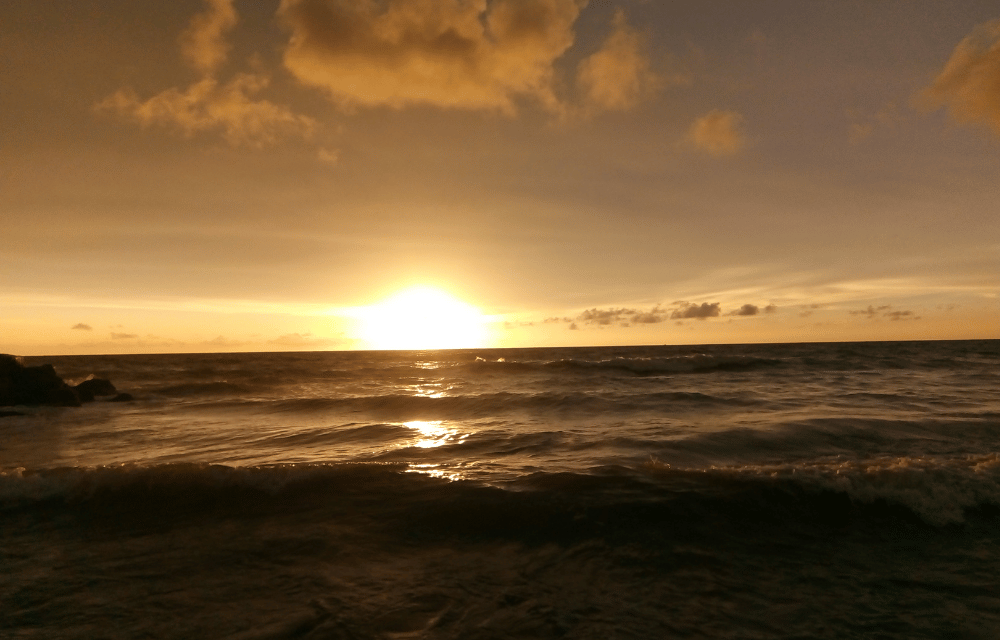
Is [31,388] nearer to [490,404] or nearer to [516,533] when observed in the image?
[490,404]

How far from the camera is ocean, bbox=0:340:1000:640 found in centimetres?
597

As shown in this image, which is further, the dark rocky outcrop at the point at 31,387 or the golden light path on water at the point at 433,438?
the dark rocky outcrop at the point at 31,387

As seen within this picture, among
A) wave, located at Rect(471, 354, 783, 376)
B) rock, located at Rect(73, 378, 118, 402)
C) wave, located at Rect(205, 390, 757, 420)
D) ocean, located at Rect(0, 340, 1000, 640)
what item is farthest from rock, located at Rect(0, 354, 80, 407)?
wave, located at Rect(471, 354, 783, 376)

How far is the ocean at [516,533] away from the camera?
5.97 metres

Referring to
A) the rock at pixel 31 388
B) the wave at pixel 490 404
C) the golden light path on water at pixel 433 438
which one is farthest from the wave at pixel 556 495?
the rock at pixel 31 388

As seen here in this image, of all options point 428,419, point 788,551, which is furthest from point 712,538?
point 428,419

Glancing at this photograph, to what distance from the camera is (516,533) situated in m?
8.43

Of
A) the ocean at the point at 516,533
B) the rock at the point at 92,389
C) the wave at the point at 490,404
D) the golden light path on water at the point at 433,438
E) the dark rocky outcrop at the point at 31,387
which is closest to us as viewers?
the ocean at the point at 516,533

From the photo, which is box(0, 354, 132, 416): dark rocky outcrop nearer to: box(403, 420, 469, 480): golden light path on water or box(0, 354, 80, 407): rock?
box(0, 354, 80, 407): rock

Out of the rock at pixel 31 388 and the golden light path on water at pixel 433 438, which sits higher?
the rock at pixel 31 388

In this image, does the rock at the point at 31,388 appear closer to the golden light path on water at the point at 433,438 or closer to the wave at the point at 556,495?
the golden light path on water at the point at 433,438

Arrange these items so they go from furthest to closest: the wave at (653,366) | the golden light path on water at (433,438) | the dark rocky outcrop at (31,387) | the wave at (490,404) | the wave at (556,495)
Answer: the wave at (653,366) < the dark rocky outcrop at (31,387) < the wave at (490,404) < the golden light path on water at (433,438) < the wave at (556,495)

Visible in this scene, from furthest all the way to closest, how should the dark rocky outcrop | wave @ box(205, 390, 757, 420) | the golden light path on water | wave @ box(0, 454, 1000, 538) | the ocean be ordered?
the dark rocky outcrop
wave @ box(205, 390, 757, 420)
the golden light path on water
wave @ box(0, 454, 1000, 538)
the ocean

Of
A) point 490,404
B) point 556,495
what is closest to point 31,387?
point 490,404
